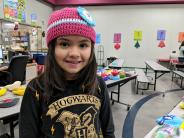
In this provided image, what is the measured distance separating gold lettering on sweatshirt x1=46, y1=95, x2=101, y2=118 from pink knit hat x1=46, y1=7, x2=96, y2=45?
302 millimetres

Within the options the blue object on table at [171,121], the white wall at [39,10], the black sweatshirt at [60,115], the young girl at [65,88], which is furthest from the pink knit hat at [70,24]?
the white wall at [39,10]

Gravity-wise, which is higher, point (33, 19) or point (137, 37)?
point (33, 19)

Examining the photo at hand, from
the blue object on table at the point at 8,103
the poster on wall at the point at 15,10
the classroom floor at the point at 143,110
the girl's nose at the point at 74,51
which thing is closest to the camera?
the girl's nose at the point at 74,51

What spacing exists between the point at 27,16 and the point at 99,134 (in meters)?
6.99

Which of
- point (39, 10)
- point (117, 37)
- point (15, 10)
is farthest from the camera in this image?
point (117, 37)

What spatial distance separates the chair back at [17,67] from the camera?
341 cm

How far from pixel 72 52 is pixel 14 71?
300 centimetres

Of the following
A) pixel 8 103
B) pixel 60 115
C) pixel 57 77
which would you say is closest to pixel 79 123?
pixel 60 115

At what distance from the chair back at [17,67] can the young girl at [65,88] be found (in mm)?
2754

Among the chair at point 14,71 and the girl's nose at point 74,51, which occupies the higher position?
the girl's nose at point 74,51

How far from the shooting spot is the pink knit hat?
850 mm

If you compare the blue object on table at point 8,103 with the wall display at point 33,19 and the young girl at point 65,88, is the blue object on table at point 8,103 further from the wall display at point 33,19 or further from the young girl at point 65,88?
the wall display at point 33,19

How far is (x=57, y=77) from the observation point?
908 millimetres

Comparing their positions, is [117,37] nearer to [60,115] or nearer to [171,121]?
[171,121]
